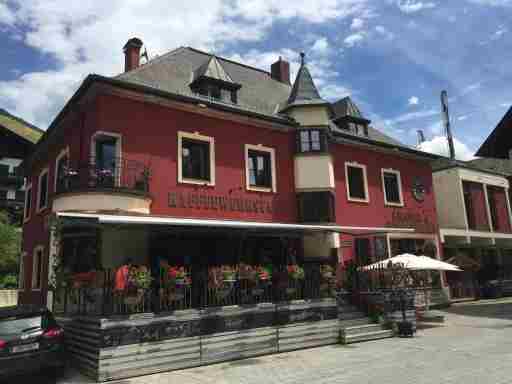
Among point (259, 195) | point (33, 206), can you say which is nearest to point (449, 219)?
point (259, 195)

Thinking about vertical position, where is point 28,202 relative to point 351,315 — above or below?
above

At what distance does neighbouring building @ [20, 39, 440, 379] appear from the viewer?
382 inches

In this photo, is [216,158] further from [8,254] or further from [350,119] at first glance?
[8,254]

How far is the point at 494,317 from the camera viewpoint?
1612 cm

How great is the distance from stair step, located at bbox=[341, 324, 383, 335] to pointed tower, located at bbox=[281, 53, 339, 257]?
13.7 ft

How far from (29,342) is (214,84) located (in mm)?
10976

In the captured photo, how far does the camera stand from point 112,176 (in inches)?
497

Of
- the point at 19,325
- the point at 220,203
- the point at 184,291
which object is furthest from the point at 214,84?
the point at 19,325

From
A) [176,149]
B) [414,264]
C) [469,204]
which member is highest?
[176,149]

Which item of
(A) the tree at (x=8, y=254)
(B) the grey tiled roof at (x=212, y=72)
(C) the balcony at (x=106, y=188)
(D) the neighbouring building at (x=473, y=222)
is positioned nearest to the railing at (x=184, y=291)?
(C) the balcony at (x=106, y=188)

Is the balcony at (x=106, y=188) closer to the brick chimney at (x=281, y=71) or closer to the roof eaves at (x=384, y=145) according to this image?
the roof eaves at (x=384, y=145)

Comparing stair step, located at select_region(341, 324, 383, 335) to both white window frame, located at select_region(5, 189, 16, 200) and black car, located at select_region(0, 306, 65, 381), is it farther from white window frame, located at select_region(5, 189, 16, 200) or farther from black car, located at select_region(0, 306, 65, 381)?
white window frame, located at select_region(5, 189, 16, 200)

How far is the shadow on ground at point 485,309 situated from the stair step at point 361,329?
6.02 meters

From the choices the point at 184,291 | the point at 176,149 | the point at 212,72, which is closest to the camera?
the point at 184,291
